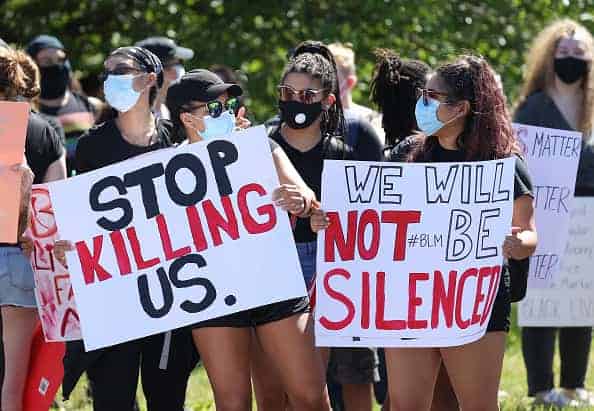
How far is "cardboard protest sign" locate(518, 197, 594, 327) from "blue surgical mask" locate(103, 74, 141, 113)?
2746mm

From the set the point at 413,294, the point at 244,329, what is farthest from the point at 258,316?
the point at 413,294

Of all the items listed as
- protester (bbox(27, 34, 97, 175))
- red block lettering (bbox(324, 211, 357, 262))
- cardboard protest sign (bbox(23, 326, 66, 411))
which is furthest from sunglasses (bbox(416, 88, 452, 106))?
protester (bbox(27, 34, 97, 175))

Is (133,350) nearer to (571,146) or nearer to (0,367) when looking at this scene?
(0,367)

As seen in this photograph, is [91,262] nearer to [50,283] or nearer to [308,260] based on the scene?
[50,283]

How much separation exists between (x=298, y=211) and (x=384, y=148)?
3.56 ft

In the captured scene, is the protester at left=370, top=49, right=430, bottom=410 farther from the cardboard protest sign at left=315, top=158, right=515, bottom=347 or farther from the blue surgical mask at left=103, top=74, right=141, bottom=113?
the blue surgical mask at left=103, top=74, right=141, bottom=113

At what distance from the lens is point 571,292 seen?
296 inches

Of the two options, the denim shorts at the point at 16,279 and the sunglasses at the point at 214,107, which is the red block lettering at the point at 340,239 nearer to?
the sunglasses at the point at 214,107

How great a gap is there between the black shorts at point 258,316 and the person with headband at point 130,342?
1.08ft

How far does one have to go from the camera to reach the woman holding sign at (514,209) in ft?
17.4

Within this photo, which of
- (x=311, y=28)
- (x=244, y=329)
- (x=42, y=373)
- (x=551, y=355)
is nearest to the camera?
(x=244, y=329)

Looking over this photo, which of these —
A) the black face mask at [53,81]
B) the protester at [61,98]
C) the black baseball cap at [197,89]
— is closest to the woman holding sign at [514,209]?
the black baseball cap at [197,89]

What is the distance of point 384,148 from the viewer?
636 centimetres

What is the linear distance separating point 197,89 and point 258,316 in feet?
3.09
